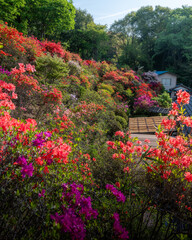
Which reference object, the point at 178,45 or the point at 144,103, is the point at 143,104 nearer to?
the point at 144,103

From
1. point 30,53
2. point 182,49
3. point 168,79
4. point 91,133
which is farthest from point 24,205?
point 182,49

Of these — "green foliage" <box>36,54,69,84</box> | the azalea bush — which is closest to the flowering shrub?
"green foliage" <box>36,54,69,84</box>

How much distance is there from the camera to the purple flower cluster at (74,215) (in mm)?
1378

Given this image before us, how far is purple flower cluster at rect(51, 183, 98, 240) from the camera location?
1.38m

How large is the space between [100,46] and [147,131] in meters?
24.1

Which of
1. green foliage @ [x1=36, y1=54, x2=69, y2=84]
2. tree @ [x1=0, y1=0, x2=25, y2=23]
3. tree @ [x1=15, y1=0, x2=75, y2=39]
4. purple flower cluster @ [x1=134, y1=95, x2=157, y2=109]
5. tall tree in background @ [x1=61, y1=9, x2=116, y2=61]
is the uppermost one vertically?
tall tree in background @ [x1=61, y1=9, x2=116, y2=61]

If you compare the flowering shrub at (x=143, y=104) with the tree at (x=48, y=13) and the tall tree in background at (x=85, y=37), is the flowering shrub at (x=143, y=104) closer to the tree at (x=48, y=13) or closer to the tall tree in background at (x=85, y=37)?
the tree at (x=48, y=13)

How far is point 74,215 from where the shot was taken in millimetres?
1469

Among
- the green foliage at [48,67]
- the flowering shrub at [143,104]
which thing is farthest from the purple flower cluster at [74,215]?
the flowering shrub at [143,104]

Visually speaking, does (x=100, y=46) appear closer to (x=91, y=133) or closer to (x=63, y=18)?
(x=63, y=18)

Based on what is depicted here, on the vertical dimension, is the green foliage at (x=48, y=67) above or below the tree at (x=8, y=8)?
below

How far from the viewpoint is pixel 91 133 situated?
19.6 feet

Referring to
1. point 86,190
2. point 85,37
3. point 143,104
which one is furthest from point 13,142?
point 85,37

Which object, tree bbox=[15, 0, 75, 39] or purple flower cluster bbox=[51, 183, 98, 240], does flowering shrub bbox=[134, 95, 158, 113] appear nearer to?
purple flower cluster bbox=[51, 183, 98, 240]
